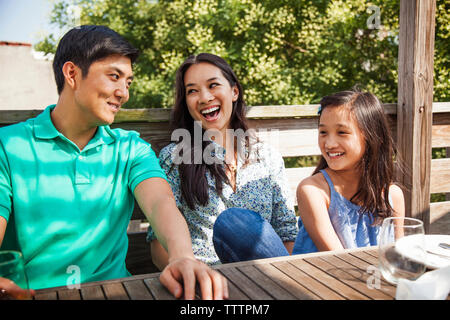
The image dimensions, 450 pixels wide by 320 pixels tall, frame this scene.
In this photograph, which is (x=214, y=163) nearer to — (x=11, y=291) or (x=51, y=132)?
(x=51, y=132)

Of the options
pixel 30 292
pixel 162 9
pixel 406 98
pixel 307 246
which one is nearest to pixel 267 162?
pixel 307 246

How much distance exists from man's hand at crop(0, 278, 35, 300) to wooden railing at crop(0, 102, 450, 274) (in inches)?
47.7

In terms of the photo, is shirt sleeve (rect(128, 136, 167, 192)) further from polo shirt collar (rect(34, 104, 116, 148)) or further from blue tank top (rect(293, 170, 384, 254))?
blue tank top (rect(293, 170, 384, 254))

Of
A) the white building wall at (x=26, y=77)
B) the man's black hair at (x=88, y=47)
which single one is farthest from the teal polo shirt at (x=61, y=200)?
the white building wall at (x=26, y=77)

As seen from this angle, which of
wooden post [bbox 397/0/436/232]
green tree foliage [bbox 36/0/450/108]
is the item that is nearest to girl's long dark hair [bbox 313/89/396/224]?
wooden post [bbox 397/0/436/232]

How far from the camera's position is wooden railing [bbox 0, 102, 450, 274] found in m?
2.02

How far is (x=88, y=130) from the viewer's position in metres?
1.50

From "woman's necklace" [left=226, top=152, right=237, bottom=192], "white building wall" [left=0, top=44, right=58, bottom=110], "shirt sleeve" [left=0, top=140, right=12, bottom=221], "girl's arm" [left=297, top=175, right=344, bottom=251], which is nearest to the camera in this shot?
"shirt sleeve" [left=0, top=140, right=12, bottom=221]

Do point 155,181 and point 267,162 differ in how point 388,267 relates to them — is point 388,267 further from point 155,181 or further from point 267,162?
point 267,162

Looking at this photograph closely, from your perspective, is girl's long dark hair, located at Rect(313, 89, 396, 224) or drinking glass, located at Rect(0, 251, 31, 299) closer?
drinking glass, located at Rect(0, 251, 31, 299)

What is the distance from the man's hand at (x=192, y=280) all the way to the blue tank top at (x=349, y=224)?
95 centimetres

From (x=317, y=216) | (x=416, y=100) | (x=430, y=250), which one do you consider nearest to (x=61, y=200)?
(x=317, y=216)

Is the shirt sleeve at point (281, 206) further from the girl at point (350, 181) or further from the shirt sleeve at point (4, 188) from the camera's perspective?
the shirt sleeve at point (4, 188)

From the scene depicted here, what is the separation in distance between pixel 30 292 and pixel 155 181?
662mm
